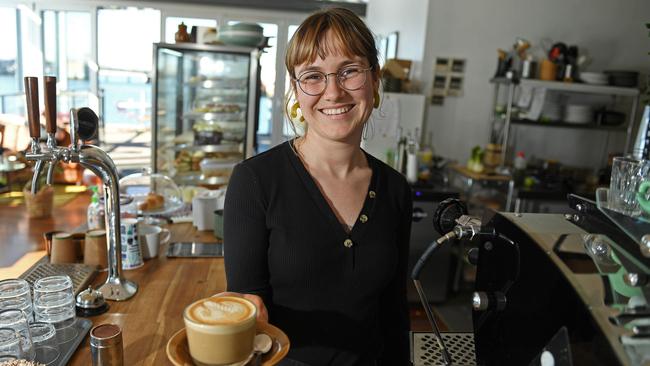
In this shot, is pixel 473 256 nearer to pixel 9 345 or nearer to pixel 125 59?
pixel 9 345

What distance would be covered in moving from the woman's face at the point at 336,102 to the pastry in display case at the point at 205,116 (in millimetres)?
2839

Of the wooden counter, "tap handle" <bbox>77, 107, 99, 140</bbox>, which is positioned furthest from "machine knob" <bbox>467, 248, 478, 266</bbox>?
"tap handle" <bbox>77, 107, 99, 140</bbox>

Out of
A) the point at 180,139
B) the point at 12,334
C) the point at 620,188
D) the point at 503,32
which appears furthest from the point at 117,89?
the point at 620,188

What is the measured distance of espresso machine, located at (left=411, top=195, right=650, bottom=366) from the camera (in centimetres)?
67

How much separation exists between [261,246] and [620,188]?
0.78 m

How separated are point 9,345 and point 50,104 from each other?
0.62 metres

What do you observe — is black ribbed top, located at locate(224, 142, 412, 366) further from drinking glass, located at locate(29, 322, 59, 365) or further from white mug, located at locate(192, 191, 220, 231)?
white mug, located at locate(192, 191, 220, 231)

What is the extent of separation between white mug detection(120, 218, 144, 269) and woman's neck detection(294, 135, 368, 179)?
30.5 inches

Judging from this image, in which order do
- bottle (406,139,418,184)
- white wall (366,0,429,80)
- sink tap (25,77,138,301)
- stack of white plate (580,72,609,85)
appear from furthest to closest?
white wall (366,0,429,80) < stack of white plate (580,72,609,85) < bottle (406,139,418,184) < sink tap (25,77,138,301)

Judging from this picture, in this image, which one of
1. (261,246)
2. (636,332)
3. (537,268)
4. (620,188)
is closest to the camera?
(636,332)

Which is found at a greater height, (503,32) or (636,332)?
(503,32)

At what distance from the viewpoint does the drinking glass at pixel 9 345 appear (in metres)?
0.99

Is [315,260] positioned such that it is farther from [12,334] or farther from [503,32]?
[503,32]

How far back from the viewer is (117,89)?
7258 millimetres
